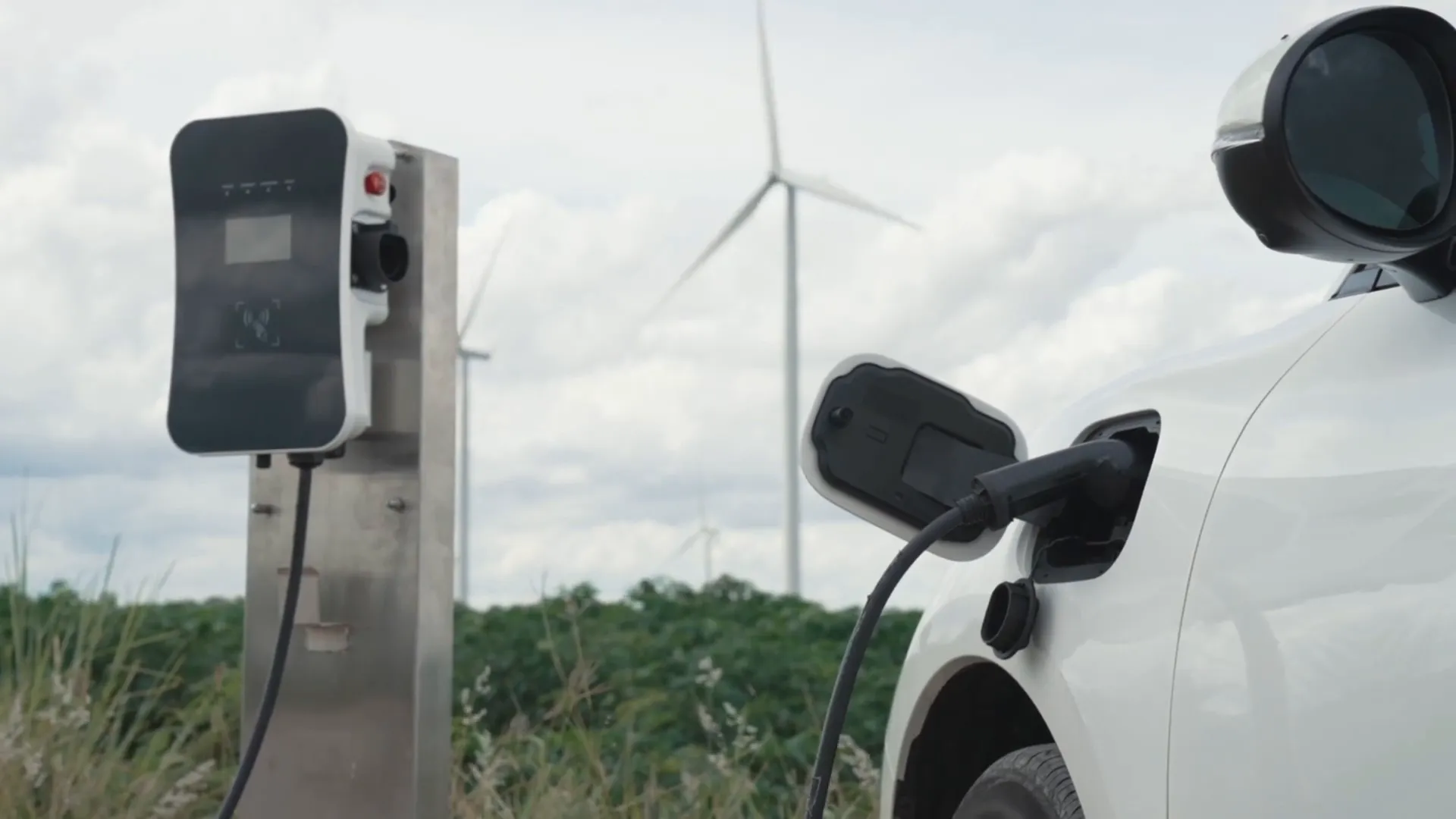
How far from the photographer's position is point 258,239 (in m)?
3.44

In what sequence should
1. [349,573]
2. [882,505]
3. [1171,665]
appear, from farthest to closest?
[349,573], [882,505], [1171,665]

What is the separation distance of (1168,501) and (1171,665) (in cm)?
17

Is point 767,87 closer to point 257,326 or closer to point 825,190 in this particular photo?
point 825,190

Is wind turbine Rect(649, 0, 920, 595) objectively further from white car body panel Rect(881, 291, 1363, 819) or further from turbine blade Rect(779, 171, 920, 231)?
white car body panel Rect(881, 291, 1363, 819)

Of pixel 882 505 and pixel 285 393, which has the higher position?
pixel 285 393

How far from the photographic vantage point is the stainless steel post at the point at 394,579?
11.4 feet

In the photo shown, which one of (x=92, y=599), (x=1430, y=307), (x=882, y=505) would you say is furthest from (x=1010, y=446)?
(x=92, y=599)

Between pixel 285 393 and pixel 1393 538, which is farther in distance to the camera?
pixel 285 393

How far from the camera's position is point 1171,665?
1.61 meters

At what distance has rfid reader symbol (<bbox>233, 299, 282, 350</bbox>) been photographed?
339cm

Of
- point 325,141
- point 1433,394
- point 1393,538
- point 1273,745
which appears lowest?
point 1273,745

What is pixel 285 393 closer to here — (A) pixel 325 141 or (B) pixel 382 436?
(B) pixel 382 436

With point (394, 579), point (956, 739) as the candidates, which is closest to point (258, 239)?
point (394, 579)

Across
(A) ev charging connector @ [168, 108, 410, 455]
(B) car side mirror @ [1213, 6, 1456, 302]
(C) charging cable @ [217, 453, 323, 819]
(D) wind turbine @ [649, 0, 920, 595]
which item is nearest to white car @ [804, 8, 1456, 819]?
(B) car side mirror @ [1213, 6, 1456, 302]
